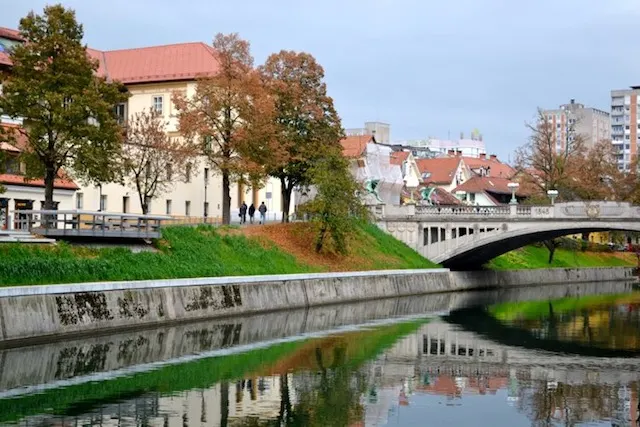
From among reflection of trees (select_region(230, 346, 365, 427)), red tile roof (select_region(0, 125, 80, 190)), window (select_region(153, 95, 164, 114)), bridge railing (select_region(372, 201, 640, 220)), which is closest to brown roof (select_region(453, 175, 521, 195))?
bridge railing (select_region(372, 201, 640, 220))

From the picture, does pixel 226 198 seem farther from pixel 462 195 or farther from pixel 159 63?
pixel 462 195

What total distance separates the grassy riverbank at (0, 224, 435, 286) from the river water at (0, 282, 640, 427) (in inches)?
153

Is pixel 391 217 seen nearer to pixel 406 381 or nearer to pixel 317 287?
pixel 317 287

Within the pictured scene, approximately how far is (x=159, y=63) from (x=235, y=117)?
2231cm

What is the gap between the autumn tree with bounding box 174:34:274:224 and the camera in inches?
2657

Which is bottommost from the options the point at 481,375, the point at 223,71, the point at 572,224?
the point at 481,375

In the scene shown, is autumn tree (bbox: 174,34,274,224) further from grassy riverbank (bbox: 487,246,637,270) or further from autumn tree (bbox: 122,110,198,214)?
grassy riverbank (bbox: 487,246,637,270)

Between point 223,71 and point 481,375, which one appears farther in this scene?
point 223,71

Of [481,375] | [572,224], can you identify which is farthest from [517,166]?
[481,375]

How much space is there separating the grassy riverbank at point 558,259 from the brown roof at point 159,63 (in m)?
32.0

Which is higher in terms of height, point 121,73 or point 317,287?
point 121,73

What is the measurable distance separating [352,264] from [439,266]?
13.3m

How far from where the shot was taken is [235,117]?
6969 centimetres

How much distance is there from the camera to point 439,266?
8469cm
